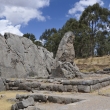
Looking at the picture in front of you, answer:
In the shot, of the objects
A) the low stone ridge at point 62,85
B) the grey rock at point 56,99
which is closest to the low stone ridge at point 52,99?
the grey rock at point 56,99

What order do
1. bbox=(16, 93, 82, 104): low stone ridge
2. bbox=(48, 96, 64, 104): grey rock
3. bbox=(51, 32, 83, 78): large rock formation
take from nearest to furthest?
bbox=(16, 93, 82, 104): low stone ridge < bbox=(48, 96, 64, 104): grey rock < bbox=(51, 32, 83, 78): large rock formation

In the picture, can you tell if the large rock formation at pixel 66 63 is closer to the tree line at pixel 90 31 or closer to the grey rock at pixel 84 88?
the grey rock at pixel 84 88

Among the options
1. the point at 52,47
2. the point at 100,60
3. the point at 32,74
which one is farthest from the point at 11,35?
the point at 52,47

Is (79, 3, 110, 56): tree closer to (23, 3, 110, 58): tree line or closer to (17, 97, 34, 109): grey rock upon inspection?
(23, 3, 110, 58): tree line

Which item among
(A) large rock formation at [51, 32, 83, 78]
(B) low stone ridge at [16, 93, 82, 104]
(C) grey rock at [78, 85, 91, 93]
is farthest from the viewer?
(A) large rock formation at [51, 32, 83, 78]

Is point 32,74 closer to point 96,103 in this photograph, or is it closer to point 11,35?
point 11,35

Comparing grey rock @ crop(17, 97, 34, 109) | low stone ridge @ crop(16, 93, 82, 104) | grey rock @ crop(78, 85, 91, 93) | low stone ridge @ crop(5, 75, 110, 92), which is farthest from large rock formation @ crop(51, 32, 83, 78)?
grey rock @ crop(17, 97, 34, 109)

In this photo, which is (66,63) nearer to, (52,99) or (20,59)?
(20,59)

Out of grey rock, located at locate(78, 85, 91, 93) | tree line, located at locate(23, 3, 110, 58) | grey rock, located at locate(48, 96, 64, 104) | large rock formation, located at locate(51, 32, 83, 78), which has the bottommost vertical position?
grey rock, located at locate(48, 96, 64, 104)

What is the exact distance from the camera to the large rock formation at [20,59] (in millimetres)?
14609

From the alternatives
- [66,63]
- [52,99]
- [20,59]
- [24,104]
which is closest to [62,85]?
[52,99]

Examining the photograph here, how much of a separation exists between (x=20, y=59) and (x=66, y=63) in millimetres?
3795

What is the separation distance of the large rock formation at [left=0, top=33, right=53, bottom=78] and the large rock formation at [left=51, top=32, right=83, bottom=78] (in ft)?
8.99

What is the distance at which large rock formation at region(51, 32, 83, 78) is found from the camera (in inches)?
526
